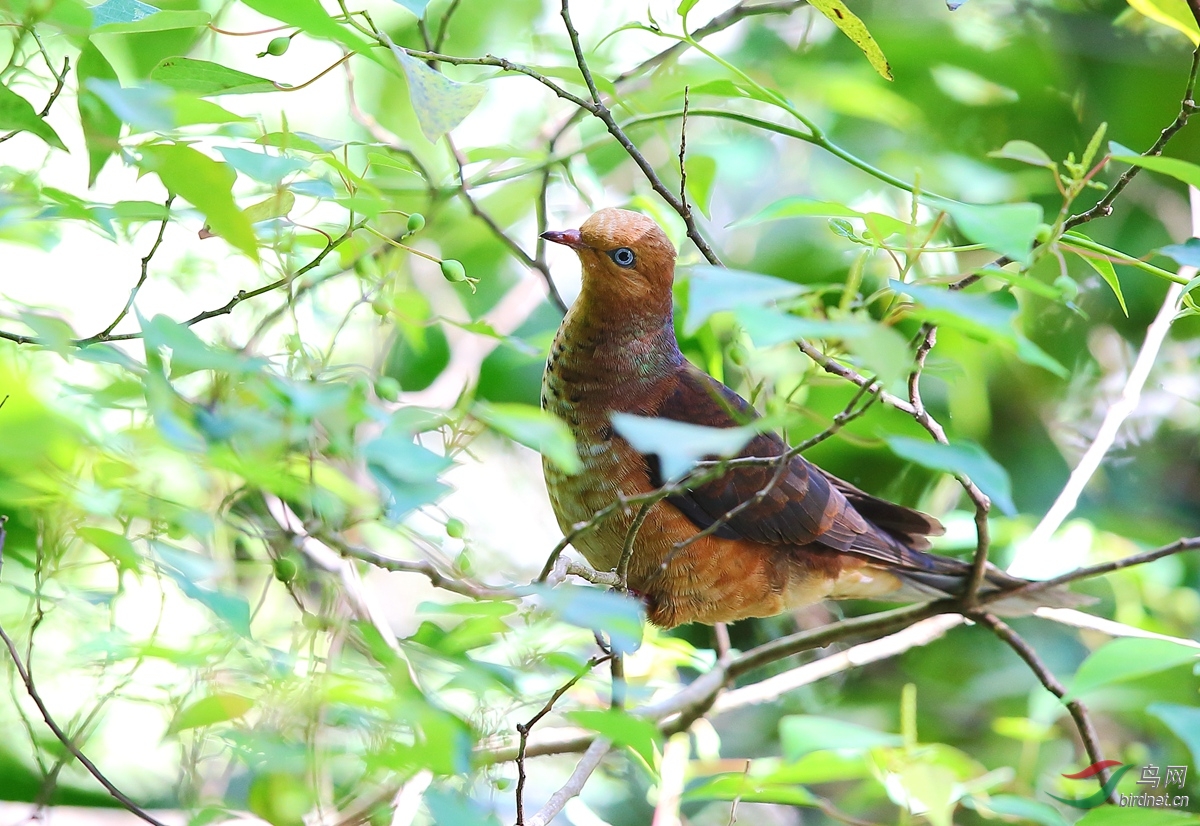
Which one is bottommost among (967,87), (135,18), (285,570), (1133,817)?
(1133,817)

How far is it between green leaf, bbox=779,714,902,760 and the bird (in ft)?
3.20

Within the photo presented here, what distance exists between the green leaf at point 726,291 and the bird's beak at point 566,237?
1562 mm

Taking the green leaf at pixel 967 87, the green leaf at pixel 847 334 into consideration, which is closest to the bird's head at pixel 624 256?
the green leaf at pixel 847 334

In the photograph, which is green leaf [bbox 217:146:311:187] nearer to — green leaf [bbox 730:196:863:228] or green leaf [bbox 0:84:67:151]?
green leaf [bbox 0:84:67:151]

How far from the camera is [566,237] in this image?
2701 millimetres

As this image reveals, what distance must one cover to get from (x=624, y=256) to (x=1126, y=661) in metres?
1.75

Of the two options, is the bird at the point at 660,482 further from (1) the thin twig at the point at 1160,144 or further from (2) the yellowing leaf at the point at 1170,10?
(2) the yellowing leaf at the point at 1170,10

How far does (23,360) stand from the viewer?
53.6 inches

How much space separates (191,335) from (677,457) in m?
0.57

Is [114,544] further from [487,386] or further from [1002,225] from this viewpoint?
[487,386]

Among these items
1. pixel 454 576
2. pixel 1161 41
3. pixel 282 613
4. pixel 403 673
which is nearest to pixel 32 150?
pixel 282 613

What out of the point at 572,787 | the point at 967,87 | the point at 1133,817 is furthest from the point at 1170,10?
the point at 967,87

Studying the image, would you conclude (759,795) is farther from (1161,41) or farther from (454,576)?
(1161,41)

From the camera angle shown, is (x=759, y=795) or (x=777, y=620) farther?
(x=777, y=620)
